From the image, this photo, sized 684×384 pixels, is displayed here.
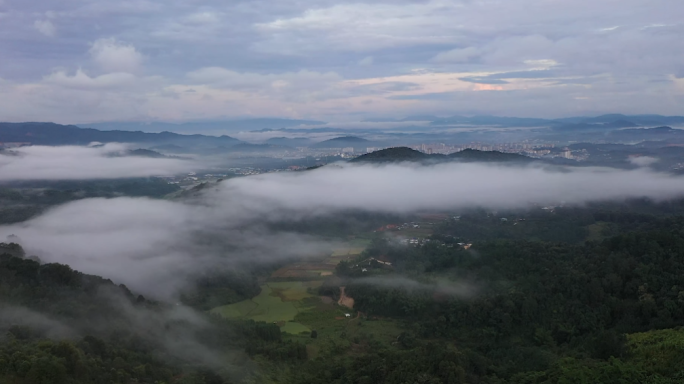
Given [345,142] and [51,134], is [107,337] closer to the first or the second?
[345,142]

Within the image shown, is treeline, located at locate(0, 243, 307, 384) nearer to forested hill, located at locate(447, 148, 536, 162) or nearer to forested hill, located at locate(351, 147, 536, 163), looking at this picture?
forested hill, located at locate(351, 147, 536, 163)

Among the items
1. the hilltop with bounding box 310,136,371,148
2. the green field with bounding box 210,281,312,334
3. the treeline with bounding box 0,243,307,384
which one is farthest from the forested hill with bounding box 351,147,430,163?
the treeline with bounding box 0,243,307,384

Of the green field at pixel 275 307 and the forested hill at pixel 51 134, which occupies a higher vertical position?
the forested hill at pixel 51 134

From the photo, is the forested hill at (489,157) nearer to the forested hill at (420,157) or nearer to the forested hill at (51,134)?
the forested hill at (420,157)

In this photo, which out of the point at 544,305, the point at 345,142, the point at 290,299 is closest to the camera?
the point at 544,305

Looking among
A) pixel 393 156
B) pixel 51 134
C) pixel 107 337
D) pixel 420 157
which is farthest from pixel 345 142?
pixel 107 337

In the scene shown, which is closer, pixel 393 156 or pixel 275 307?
pixel 275 307

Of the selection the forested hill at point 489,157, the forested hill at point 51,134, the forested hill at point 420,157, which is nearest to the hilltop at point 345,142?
the forested hill at point 420,157

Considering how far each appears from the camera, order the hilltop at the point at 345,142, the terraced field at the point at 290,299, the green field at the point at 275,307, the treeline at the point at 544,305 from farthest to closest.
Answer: the hilltop at the point at 345,142
the terraced field at the point at 290,299
the green field at the point at 275,307
the treeline at the point at 544,305

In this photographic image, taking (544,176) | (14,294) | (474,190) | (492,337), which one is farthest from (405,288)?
(544,176)
